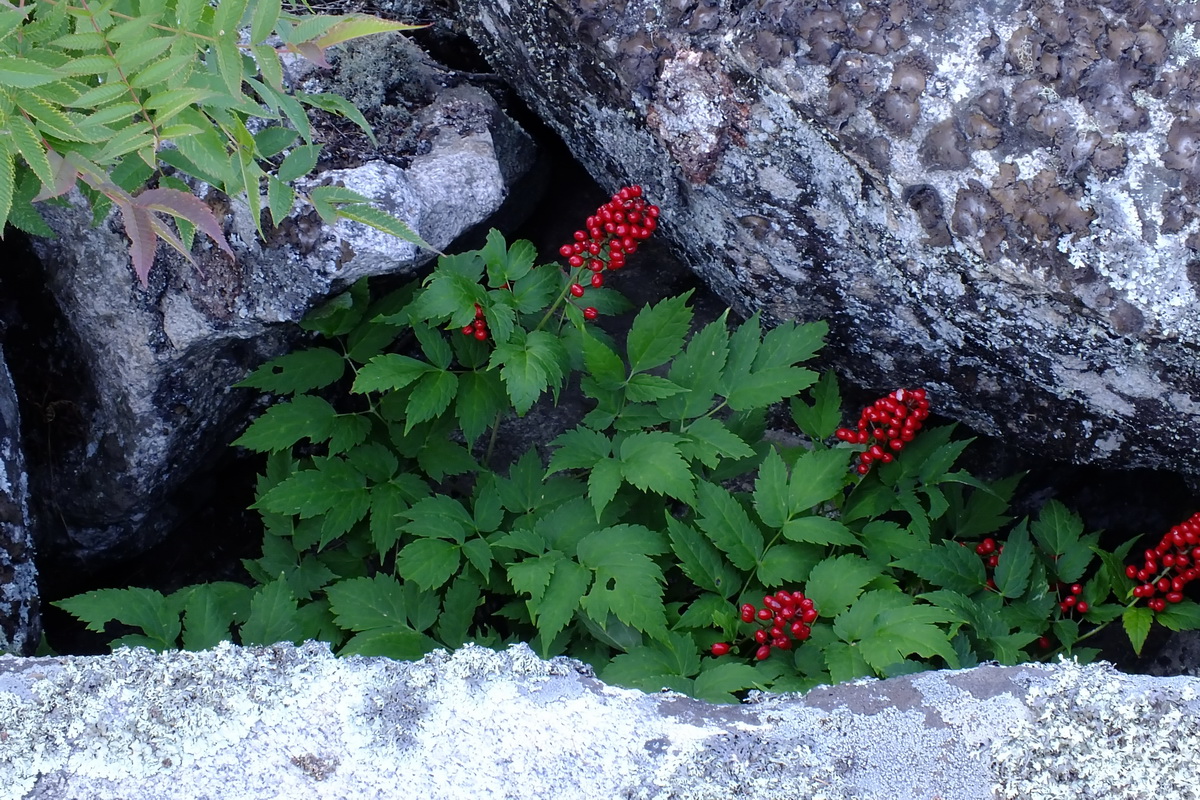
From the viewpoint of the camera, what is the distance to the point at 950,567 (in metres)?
2.69

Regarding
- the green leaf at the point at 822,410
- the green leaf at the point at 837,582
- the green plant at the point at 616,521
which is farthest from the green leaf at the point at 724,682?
the green leaf at the point at 822,410

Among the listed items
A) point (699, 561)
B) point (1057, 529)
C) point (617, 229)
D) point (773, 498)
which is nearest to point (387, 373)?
point (617, 229)

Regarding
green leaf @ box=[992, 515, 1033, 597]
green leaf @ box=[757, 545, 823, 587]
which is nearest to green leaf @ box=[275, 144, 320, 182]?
green leaf @ box=[757, 545, 823, 587]

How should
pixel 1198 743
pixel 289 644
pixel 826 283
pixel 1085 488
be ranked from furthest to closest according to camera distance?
1. pixel 1085 488
2. pixel 826 283
3. pixel 289 644
4. pixel 1198 743

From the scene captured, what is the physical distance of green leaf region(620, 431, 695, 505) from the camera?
98.6 inches

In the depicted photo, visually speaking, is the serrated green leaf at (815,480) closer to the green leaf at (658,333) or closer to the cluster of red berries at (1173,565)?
the green leaf at (658,333)

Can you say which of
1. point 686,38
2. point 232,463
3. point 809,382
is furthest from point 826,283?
point 232,463

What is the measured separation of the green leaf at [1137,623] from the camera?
257cm

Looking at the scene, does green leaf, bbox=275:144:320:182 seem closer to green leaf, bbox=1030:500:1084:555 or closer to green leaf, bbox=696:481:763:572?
green leaf, bbox=696:481:763:572

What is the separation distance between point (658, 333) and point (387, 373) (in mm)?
745

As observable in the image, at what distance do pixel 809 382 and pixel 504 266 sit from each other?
0.88 meters

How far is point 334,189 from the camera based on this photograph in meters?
2.06

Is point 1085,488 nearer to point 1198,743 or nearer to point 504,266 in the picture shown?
point 1198,743

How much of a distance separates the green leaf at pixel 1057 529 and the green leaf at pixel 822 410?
653mm
